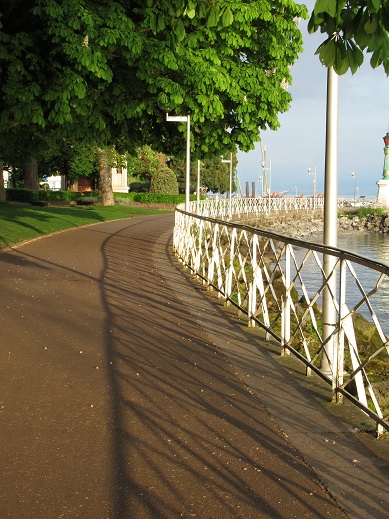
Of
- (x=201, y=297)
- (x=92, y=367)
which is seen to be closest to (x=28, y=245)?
(x=201, y=297)

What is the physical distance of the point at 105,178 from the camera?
168 feet

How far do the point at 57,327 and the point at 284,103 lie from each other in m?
15.0

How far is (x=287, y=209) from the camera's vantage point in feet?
228

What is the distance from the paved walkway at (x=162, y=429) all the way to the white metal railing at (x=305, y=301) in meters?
0.33

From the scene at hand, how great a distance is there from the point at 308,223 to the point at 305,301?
58162mm

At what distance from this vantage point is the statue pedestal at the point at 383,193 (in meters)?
84.1

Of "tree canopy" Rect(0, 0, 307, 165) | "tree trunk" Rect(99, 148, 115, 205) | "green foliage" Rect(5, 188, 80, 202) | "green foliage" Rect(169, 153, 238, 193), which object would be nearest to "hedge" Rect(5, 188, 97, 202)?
"green foliage" Rect(5, 188, 80, 202)

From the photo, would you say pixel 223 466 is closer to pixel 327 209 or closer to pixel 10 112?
pixel 327 209

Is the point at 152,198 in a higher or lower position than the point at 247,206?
higher

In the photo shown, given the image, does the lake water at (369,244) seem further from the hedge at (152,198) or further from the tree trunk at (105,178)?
the tree trunk at (105,178)

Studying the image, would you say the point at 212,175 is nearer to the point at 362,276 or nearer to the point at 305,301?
the point at 362,276

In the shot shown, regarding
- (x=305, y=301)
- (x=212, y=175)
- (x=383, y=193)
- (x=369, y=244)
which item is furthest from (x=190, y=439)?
(x=212, y=175)

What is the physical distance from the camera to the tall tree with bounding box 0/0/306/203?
17031 mm

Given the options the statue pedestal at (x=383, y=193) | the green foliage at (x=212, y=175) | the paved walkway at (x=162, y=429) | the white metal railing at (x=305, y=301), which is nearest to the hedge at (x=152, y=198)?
the green foliage at (x=212, y=175)
